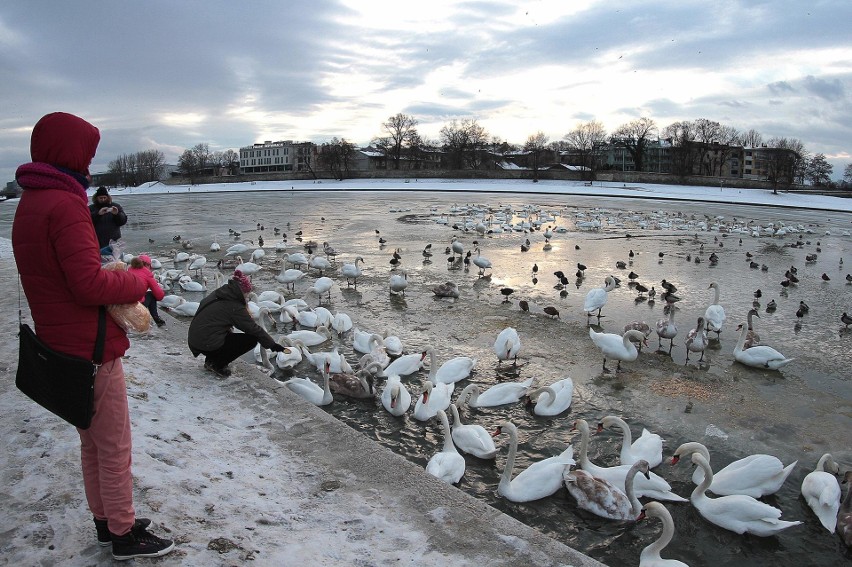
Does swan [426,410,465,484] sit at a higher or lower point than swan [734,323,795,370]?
lower

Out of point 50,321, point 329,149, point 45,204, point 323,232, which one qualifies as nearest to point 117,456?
point 50,321

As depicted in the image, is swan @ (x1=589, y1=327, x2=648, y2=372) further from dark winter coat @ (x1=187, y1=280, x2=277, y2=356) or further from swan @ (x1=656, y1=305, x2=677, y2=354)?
dark winter coat @ (x1=187, y1=280, x2=277, y2=356)

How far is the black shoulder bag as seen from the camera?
2.56 metres

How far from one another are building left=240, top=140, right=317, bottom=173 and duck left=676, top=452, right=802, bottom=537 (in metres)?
124

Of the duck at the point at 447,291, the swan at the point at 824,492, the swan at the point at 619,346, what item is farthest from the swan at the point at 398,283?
the swan at the point at 824,492

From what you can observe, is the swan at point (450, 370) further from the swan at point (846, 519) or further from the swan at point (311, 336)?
the swan at point (846, 519)

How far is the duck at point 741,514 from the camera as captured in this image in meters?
4.34

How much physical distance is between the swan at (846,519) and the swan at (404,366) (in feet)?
14.0

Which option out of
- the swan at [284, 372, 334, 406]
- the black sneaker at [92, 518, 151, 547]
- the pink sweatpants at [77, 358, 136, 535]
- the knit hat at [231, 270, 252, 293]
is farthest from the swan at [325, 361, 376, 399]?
the pink sweatpants at [77, 358, 136, 535]

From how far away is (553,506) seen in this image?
468 cm

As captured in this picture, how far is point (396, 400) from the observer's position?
6.09m

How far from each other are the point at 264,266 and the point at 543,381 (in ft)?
30.5

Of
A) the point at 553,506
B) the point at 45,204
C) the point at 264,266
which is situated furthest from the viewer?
the point at 264,266

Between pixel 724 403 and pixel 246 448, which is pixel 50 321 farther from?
pixel 724 403
